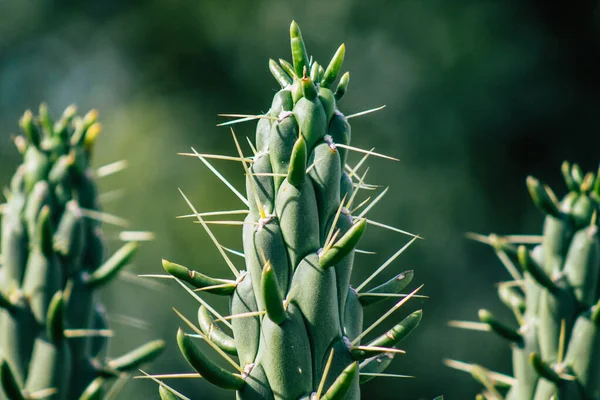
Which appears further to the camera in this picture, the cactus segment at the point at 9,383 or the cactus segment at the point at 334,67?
the cactus segment at the point at 9,383

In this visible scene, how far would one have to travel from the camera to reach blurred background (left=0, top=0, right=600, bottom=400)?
32.8 ft

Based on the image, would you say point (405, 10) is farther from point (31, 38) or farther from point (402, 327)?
point (402, 327)

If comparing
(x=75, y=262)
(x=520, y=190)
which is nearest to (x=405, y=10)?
(x=520, y=190)

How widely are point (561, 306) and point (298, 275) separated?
0.95m

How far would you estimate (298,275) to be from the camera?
148 centimetres

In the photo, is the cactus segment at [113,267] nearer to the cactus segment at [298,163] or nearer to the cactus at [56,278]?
the cactus at [56,278]

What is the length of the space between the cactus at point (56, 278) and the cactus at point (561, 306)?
0.89 meters

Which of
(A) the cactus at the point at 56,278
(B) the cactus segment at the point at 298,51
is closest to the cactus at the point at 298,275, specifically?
(B) the cactus segment at the point at 298,51

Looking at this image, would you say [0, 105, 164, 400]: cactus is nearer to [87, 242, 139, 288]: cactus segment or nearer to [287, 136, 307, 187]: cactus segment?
[87, 242, 139, 288]: cactus segment

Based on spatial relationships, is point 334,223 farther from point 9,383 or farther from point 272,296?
point 9,383

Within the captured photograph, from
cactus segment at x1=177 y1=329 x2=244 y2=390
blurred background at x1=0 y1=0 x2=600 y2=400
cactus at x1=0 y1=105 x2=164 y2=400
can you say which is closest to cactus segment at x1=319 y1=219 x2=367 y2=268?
cactus segment at x1=177 y1=329 x2=244 y2=390

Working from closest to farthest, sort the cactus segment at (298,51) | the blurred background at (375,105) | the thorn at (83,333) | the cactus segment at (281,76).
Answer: the cactus segment at (298,51) → the cactus segment at (281,76) → the thorn at (83,333) → the blurred background at (375,105)

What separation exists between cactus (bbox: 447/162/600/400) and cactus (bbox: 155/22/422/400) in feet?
2.20

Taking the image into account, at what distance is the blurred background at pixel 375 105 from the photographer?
32.8 feet
